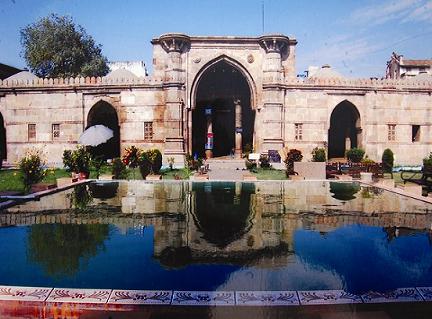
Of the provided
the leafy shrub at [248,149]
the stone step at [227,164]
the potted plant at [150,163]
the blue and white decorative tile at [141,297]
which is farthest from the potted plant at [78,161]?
the blue and white decorative tile at [141,297]

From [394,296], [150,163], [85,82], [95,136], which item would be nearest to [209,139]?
[95,136]

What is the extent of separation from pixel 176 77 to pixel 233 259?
59.5 ft

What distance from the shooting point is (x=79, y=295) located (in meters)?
4.00

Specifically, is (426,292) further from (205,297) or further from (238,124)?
(238,124)

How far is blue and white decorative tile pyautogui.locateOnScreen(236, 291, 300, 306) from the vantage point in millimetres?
3832

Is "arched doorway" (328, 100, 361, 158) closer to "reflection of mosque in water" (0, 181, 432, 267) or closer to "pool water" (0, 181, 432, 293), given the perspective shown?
"reflection of mosque in water" (0, 181, 432, 267)

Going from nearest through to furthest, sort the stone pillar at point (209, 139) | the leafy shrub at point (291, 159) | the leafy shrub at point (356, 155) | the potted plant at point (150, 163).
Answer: the potted plant at point (150, 163)
the leafy shrub at point (291, 159)
the leafy shrub at point (356, 155)
the stone pillar at point (209, 139)

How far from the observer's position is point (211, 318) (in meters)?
3.62

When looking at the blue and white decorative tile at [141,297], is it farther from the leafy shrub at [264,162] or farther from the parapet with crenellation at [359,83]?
the parapet with crenellation at [359,83]

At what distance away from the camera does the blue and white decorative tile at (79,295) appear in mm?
3873

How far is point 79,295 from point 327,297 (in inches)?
104

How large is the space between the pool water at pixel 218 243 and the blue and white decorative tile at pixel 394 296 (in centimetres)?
22

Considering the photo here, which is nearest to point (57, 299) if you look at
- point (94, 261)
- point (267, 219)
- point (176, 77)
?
point (94, 261)

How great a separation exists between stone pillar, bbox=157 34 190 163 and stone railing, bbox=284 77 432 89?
6.51 m
